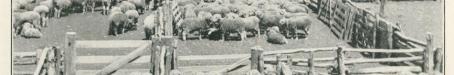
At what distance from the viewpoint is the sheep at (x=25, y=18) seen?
14.3 metres

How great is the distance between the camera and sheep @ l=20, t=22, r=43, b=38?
13989 mm

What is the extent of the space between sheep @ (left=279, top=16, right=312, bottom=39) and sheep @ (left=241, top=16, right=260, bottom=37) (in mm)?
605

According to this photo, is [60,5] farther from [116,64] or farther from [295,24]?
[116,64]

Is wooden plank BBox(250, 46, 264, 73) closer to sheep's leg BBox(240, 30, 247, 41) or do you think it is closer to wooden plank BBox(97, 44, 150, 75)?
wooden plank BBox(97, 44, 150, 75)

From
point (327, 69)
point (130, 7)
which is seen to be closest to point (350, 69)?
point (327, 69)

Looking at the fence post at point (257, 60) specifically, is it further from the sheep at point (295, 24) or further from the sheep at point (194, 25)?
the sheep at point (295, 24)

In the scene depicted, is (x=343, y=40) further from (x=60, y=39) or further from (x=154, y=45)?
(x=154, y=45)

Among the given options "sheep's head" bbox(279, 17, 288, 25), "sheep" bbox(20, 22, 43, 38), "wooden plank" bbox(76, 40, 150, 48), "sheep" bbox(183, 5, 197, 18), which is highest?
"sheep" bbox(183, 5, 197, 18)

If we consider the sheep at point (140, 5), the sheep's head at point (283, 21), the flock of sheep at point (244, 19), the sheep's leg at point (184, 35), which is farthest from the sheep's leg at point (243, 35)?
the sheep at point (140, 5)

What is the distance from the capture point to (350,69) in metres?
12.6

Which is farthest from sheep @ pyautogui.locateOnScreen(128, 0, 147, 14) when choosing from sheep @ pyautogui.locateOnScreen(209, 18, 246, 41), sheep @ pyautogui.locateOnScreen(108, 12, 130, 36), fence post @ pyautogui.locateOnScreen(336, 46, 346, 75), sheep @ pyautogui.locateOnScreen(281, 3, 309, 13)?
fence post @ pyautogui.locateOnScreen(336, 46, 346, 75)

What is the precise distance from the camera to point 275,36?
603 inches

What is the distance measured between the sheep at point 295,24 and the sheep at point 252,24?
605 mm

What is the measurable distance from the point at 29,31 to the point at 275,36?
4.40 meters
